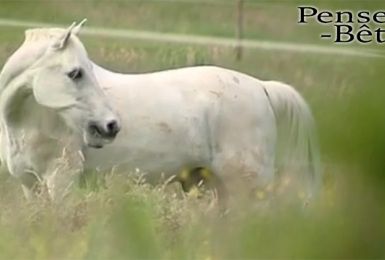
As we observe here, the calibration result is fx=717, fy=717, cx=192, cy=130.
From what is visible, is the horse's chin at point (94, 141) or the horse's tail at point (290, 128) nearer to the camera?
the horse's tail at point (290, 128)

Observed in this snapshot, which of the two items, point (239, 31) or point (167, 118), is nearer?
point (239, 31)

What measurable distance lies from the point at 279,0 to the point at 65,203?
0.50m

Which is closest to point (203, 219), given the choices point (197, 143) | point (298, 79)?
point (197, 143)

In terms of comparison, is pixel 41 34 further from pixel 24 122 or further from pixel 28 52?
pixel 24 122

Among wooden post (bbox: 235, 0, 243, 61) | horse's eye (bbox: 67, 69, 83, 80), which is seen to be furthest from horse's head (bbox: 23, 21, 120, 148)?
wooden post (bbox: 235, 0, 243, 61)

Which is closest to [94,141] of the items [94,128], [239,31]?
[94,128]

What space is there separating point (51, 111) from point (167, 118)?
0.69 ft

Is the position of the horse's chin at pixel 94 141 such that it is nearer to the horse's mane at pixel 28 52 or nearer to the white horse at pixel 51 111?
the white horse at pixel 51 111

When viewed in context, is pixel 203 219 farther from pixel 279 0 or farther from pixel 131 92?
pixel 279 0

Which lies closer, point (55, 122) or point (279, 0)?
point (279, 0)

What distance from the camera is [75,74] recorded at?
1.24m

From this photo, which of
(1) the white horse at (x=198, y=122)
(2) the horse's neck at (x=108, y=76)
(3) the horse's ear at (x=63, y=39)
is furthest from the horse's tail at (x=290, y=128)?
(3) the horse's ear at (x=63, y=39)

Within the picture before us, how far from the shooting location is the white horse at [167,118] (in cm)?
125

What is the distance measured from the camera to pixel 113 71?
1.27 m
